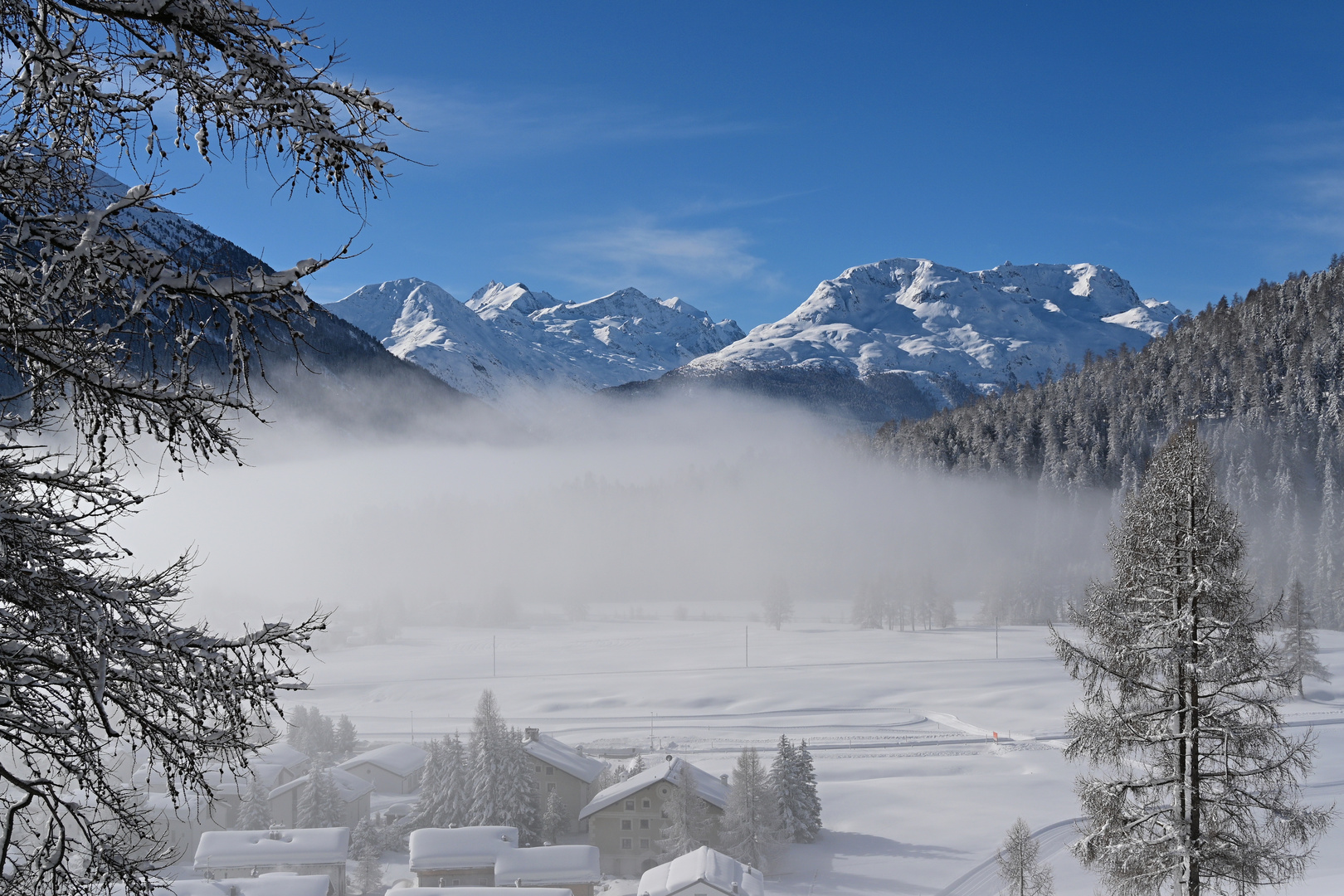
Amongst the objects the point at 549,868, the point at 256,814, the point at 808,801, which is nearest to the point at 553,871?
the point at 549,868

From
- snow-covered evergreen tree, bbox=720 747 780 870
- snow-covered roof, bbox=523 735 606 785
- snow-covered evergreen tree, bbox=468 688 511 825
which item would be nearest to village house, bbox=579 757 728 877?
snow-covered evergreen tree, bbox=720 747 780 870

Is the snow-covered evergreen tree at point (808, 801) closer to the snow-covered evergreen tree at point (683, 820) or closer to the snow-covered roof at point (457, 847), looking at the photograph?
the snow-covered evergreen tree at point (683, 820)

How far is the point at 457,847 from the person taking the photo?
29969 millimetres

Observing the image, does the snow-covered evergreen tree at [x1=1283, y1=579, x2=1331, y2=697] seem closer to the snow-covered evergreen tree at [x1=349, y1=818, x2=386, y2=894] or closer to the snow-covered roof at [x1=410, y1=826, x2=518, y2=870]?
the snow-covered roof at [x1=410, y1=826, x2=518, y2=870]

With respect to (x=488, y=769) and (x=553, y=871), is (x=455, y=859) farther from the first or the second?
(x=488, y=769)

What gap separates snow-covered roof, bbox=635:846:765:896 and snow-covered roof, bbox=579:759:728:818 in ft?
18.4

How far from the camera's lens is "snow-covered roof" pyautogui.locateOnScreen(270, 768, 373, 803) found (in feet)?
124

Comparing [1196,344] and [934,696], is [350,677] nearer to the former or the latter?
[934,696]

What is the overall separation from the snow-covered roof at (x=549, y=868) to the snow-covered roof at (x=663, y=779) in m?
4.90

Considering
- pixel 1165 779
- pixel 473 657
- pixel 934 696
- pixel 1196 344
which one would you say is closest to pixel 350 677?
pixel 473 657

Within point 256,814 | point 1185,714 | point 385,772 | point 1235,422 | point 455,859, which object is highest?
point 1235,422

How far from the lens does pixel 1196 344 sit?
12619cm

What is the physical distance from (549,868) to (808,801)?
1100cm

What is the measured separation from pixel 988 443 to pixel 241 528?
487 ft
